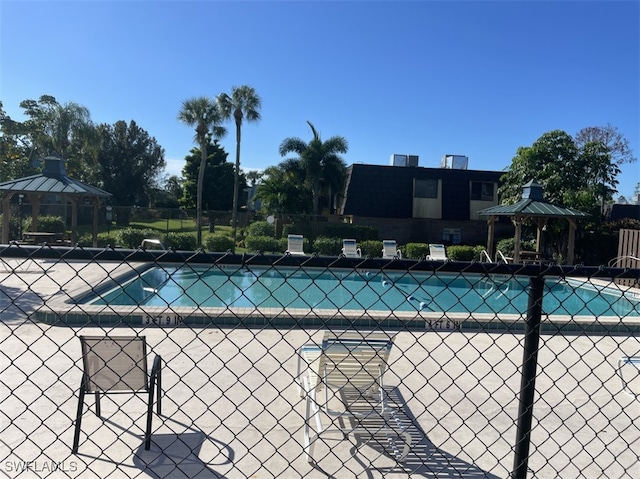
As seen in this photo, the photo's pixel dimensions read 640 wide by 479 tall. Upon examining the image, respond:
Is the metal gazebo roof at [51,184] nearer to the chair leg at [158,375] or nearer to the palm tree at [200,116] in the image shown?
the palm tree at [200,116]

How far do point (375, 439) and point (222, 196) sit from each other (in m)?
38.2

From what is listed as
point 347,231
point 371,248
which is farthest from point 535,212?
point 347,231

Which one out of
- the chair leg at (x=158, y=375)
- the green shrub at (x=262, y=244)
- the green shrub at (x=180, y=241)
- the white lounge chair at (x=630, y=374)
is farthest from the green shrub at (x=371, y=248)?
the chair leg at (x=158, y=375)

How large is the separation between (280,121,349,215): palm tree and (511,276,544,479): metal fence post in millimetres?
23075

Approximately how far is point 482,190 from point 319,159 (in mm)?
8690

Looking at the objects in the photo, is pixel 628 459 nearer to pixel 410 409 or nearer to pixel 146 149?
pixel 410 409

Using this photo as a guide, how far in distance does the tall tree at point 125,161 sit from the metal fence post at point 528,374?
1569 inches

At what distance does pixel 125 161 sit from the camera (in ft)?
128

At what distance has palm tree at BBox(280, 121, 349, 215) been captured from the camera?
2483cm

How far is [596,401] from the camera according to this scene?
470 centimetres

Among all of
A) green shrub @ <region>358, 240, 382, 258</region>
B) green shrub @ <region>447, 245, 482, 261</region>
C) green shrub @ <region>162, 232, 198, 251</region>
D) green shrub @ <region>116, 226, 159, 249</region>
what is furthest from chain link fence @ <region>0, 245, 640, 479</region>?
green shrub @ <region>358, 240, 382, 258</region>

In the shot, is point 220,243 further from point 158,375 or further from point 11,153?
point 11,153

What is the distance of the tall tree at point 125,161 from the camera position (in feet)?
127

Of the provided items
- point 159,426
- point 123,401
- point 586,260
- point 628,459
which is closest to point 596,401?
point 628,459
